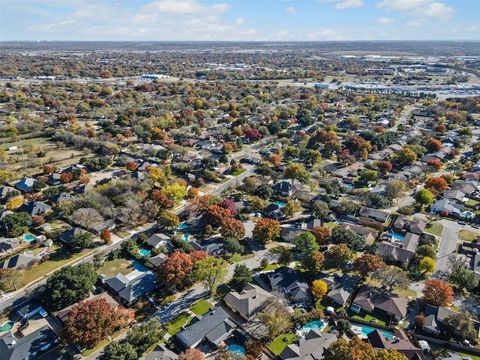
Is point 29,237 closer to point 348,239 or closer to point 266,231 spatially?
point 266,231

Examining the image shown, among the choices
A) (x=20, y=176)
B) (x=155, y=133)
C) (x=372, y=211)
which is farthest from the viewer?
(x=155, y=133)

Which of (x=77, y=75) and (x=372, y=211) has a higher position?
(x=77, y=75)

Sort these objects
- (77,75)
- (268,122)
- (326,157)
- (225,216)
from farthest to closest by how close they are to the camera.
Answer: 1. (77,75)
2. (268,122)
3. (326,157)
4. (225,216)

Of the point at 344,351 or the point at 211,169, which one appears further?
the point at 211,169

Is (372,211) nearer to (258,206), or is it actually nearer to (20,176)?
(258,206)

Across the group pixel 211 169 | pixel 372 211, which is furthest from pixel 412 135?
pixel 211 169

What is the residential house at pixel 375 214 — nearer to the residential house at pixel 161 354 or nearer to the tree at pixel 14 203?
the residential house at pixel 161 354
